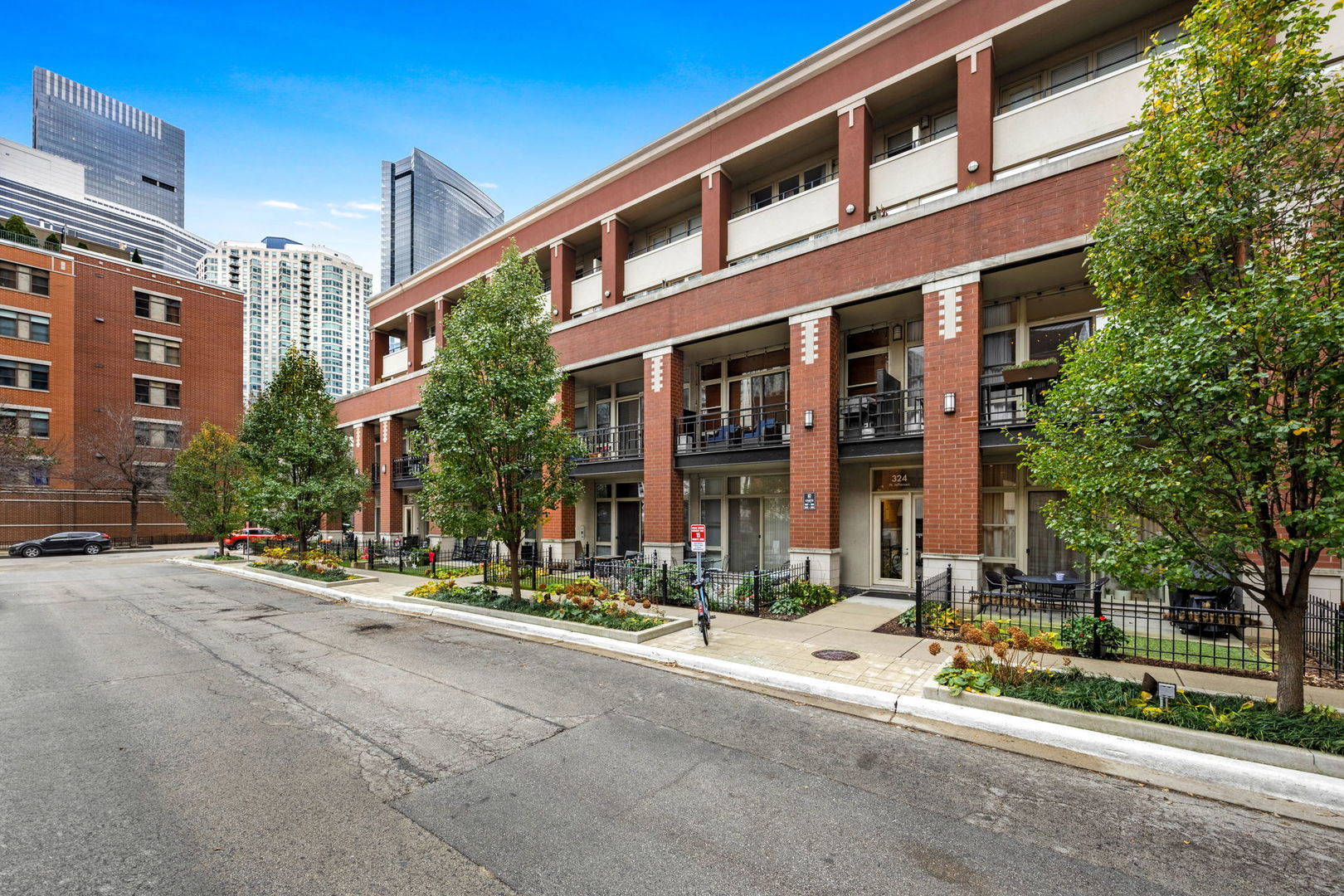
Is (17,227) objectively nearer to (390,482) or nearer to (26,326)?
(26,326)

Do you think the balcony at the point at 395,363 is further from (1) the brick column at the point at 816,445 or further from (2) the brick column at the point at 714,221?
(1) the brick column at the point at 816,445

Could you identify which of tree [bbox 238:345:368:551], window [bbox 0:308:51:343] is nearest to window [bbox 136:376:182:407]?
window [bbox 0:308:51:343]

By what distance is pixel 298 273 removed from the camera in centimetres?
15925

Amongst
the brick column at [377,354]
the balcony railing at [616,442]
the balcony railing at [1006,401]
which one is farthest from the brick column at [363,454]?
the balcony railing at [1006,401]

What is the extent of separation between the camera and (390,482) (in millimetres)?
30594

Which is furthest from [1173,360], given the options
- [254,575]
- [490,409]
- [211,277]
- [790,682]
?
[211,277]

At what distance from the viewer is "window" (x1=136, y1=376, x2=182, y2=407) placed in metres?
44.3

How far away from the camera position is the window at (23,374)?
38281 mm

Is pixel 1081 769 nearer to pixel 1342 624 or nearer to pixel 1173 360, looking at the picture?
pixel 1173 360

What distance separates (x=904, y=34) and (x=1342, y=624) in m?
15.0

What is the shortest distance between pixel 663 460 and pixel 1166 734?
45.2 feet

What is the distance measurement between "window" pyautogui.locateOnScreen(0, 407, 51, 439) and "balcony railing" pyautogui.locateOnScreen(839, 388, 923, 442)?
50.1 metres

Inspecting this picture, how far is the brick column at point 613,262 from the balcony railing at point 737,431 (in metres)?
5.68

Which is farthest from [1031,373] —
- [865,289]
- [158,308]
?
[158,308]
